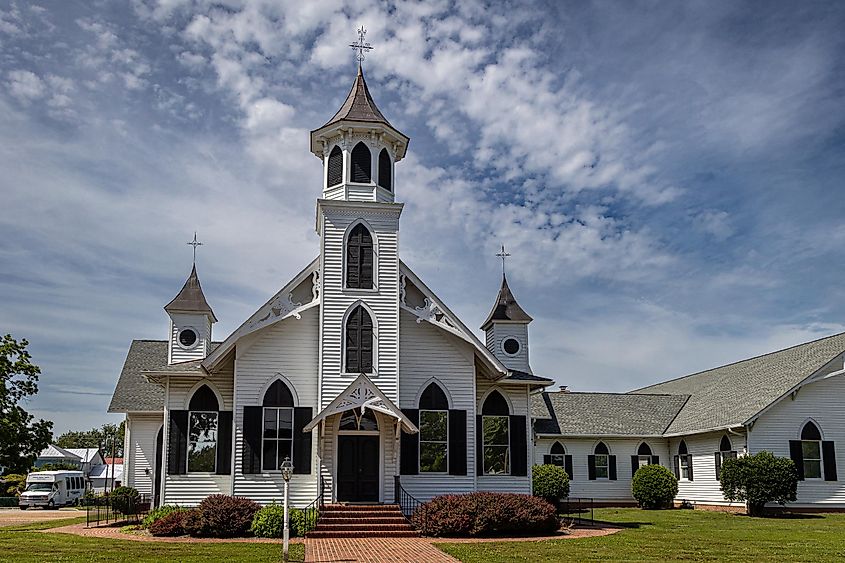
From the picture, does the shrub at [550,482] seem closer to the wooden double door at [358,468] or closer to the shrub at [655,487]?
the shrub at [655,487]

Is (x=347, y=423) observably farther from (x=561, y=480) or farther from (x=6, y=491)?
(x=6, y=491)

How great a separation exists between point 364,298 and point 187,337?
29.5 feet

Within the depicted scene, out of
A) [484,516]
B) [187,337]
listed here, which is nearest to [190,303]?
[187,337]

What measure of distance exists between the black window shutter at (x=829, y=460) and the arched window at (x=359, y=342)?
719 inches

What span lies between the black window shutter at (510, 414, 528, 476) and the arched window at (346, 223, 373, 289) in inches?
254

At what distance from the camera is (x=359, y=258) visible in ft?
83.8

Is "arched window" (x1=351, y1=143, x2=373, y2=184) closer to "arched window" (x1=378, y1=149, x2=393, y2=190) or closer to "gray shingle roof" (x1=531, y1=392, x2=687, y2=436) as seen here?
"arched window" (x1=378, y1=149, x2=393, y2=190)

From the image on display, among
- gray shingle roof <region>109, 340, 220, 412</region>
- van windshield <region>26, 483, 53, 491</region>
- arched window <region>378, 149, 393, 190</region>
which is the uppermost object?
arched window <region>378, 149, 393, 190</region>

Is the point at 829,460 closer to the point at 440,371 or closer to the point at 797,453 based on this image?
the point at 797,453

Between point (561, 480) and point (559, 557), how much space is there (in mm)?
17329

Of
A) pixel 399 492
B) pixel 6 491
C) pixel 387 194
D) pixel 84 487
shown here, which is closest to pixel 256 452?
pixel 399 492

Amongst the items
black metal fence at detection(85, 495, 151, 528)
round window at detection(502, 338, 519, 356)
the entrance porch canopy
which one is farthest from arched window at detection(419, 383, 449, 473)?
black metal fence at detection(85, 495, 151, 528)

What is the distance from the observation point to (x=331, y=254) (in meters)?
25.4

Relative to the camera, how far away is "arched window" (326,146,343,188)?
26.4 meters
